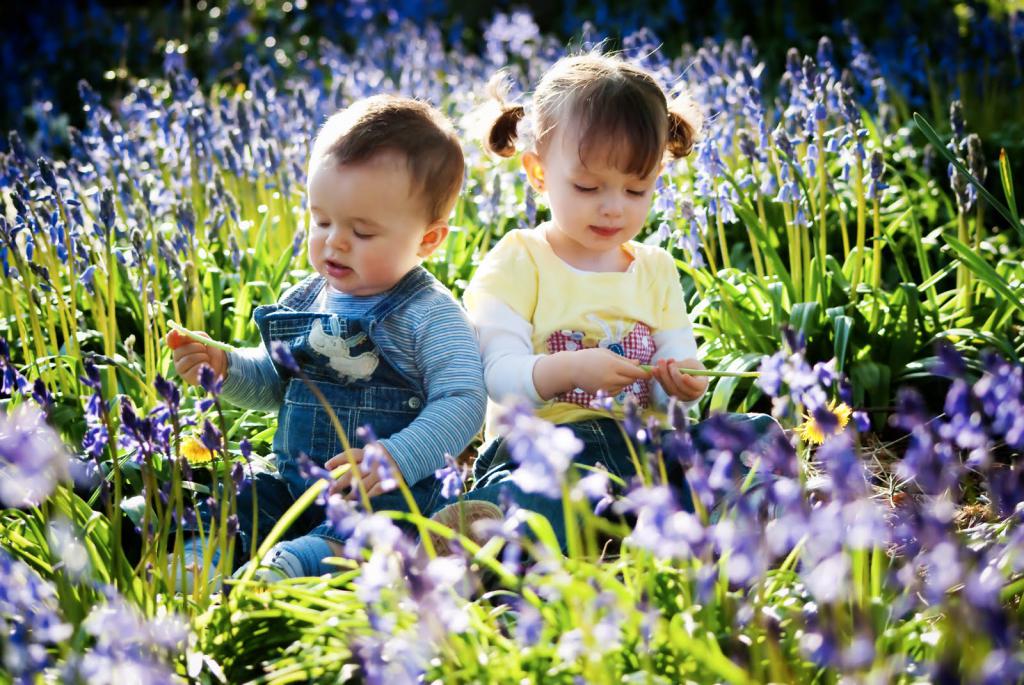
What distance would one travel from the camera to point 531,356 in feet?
9.59

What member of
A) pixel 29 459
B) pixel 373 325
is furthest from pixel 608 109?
pixel 29 459

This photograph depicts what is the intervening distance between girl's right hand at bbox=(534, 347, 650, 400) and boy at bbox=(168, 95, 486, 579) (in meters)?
0.16

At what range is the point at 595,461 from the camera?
2.99 metres

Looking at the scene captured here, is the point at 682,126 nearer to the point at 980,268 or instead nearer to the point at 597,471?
the point at 980,268

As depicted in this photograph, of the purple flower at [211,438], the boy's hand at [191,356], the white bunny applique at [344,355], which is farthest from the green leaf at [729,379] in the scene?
the purple flower at [211,438]

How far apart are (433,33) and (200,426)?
19.1ft

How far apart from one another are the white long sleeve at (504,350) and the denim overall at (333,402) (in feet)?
0.63

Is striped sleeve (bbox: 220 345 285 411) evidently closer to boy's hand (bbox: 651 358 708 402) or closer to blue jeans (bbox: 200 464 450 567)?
blue jeans (bbox: 200 464 450 567)

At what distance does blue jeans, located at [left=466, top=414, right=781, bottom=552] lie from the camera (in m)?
2.88

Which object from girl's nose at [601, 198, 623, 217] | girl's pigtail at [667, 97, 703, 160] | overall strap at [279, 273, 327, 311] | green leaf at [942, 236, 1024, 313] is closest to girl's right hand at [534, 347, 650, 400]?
girl's nose at [601, 198, 623, 217]

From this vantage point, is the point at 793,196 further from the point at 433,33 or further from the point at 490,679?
the point at 433,33

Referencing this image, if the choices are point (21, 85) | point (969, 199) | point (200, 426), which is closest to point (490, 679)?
point (200, 426)

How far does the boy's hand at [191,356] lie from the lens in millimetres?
2812

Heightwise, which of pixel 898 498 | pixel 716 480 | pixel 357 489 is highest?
pixel 716 480
